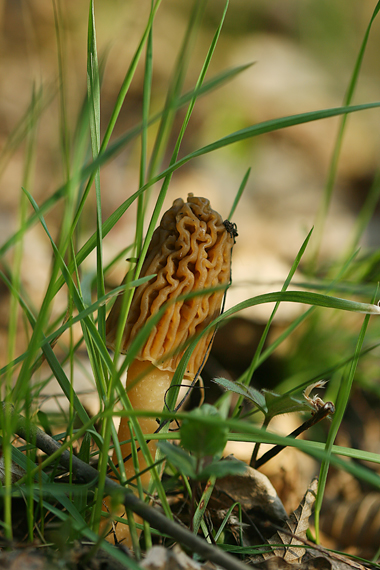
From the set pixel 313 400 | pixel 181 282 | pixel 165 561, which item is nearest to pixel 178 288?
pixel 181 282

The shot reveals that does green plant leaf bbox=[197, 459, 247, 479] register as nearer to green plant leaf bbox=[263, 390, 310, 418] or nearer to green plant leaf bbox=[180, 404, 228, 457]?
green plant leaf bbox=[180, 404, 228, 457]

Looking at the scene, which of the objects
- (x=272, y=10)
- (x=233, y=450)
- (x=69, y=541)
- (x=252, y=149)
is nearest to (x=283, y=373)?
(x=233, y=450)

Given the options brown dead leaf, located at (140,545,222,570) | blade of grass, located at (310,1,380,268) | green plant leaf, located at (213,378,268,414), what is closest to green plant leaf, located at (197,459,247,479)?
brown dead leaf, located at (140,545,222,570)

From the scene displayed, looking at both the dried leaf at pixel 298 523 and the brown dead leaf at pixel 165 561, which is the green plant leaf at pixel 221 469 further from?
the dried leaf at pixel 298 523

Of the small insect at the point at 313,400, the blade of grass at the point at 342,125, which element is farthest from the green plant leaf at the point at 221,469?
the blade of grass at the point at 342,125

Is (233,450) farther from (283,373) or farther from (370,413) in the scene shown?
(370,413)

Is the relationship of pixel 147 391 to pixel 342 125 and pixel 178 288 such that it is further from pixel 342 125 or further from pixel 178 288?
pixel 342 125

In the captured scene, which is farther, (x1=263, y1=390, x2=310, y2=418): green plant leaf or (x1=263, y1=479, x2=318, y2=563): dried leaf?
(x1=263, y1=479, x2=318, y2=563): dried leaf

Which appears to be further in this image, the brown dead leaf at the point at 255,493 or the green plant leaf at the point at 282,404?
the brown dead leaf at the point at 255,493

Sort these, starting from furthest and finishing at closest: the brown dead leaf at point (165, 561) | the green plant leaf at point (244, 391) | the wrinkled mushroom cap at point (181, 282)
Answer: the wrinkled mushroom cap at point (181, 282) < the green plant leaf at point (244, 391) < the brown dead leaf at point (165, 561)
